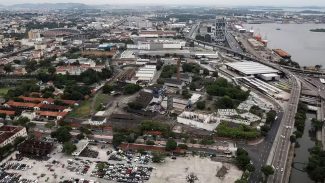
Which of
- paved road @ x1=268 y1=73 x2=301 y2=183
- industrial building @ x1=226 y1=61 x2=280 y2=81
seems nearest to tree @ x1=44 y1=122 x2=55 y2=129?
paved road @ x1=268 y1=73 x2=301 y2=183

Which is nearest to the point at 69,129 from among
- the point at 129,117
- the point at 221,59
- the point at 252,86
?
the point at 129,117

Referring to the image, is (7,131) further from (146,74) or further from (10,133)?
(146,74)

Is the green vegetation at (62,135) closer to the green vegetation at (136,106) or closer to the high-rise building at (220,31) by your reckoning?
the green vegetation at (136,106)

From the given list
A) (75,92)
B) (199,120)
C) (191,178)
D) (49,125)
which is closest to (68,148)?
(49,125)

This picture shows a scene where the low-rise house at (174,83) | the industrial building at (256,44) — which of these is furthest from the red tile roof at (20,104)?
the industrial building at (256,44)

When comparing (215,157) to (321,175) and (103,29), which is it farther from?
(103,29)

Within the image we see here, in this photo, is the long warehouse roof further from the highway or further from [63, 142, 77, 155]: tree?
[63, 142, 77, 155]: tree
